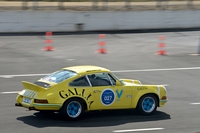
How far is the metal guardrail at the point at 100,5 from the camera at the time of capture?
3188cm

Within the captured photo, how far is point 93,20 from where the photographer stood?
104 feet

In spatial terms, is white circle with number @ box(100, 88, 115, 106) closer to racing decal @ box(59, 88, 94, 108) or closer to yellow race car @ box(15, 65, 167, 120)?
yellow race car @ box(15, 65, 167, 120)

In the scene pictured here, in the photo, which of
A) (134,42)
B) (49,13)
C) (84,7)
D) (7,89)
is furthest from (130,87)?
(84,7)

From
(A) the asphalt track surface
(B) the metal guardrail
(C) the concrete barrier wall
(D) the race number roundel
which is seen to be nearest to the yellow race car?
(D) the race number roundel

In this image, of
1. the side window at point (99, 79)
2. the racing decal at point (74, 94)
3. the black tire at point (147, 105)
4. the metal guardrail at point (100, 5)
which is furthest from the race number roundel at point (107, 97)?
the metal guardrail at point (100, 5)

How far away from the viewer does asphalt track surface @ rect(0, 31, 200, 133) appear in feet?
37.6

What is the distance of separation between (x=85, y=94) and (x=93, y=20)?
20230 millimetres

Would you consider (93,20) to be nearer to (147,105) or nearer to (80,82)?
(147,105)

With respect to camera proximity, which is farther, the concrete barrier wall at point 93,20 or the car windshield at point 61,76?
the concrete barrier wall at point 93,20

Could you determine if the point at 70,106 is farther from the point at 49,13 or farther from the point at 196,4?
the point at 196,4

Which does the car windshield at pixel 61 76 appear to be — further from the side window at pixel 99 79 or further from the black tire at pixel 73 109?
the black tire at pixel 73 109

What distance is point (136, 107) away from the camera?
41.1 ft

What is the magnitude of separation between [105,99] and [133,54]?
41.5 feet

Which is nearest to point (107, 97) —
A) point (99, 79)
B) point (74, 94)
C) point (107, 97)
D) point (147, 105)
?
point (107, 97)
